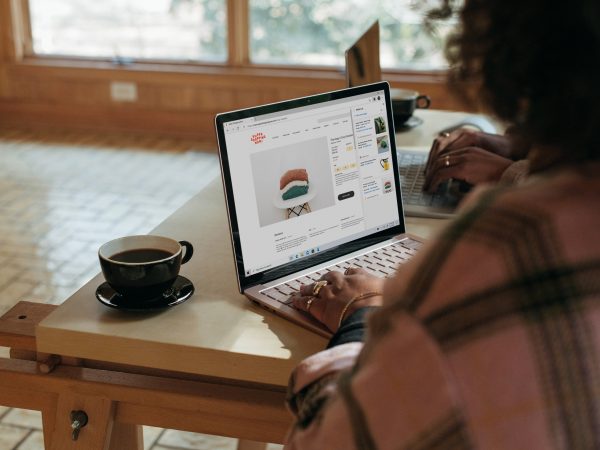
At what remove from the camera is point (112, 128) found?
17.7 ft

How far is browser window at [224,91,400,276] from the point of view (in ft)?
4.13

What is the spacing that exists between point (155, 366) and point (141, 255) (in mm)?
188

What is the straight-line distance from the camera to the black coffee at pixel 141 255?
1.24 meters

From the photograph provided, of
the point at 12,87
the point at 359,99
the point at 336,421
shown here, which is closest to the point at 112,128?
the point at 12,87

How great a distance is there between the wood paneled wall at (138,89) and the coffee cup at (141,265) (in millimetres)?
3871

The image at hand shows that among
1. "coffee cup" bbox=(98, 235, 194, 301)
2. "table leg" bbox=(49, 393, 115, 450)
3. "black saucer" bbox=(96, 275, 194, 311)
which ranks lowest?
"table leg" bbox=(49, 393, 115, 450)

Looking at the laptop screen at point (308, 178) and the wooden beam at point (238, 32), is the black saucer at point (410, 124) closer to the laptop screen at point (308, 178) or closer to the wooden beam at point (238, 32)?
the laptop screen at point (308, 178)

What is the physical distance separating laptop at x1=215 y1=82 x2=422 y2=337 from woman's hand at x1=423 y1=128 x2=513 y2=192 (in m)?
0.32

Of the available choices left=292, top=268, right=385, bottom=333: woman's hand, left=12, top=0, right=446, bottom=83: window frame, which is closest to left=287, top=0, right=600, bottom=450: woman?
left=292, top=268, right=385, bottom=333: woman's hand

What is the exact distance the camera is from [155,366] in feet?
3.76

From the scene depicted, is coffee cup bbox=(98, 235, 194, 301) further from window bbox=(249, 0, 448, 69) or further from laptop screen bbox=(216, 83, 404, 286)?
window bbox=(249, 0, 448, 69)

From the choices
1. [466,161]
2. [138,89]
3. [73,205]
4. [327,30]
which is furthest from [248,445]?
[138,89]

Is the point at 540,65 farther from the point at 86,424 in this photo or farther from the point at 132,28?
the point at 132,28

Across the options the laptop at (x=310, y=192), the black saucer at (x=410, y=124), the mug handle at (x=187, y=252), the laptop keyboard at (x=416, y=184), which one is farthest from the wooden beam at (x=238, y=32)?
the mug handle at (x=187, y=252)
